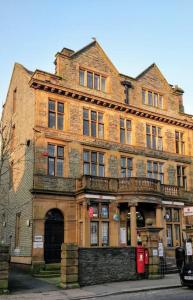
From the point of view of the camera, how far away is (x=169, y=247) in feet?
84.9

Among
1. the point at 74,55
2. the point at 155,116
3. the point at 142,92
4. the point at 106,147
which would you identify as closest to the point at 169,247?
the point at 106,147

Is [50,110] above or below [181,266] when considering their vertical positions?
above

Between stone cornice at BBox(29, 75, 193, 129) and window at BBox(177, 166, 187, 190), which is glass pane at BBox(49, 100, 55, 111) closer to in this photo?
stone cornice at BBox(29, 75, 193, 129)

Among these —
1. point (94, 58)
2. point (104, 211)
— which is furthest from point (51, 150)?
point (94, 58)

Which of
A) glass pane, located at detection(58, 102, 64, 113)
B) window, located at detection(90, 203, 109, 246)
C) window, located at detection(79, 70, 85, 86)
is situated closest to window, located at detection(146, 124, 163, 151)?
window, located at detection(79, 70, 85, 86)

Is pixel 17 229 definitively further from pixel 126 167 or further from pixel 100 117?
pixel 100 117

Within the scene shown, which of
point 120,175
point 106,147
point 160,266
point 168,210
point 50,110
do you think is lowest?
point 160,266

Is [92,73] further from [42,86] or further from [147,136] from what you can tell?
[147,136]

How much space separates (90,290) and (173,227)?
13.9 meters

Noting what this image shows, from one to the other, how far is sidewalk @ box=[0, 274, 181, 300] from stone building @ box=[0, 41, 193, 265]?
6143mm

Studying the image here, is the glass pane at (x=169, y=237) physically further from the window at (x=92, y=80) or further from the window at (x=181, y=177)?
the window at (x=92, y=80)

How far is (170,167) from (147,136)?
3378 millimetres

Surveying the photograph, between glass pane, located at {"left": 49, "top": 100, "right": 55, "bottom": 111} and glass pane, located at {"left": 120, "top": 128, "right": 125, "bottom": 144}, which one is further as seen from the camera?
glass pane, located at {"left": 120, "top": 128, "right": 125, "bottom": 144}

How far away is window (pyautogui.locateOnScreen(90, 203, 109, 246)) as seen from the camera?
24156 mm
